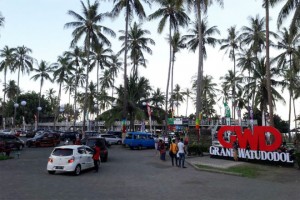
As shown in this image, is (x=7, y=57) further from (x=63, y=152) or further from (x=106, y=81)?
(x=63, y=152)

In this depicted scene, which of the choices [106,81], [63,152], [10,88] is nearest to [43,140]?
[63,152]

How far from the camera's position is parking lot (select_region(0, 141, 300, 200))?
1122 cm

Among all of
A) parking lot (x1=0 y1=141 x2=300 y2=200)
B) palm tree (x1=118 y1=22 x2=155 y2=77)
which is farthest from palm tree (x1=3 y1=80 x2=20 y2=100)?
parking lot (x1=0 y1=141 x2=300 y2=200)

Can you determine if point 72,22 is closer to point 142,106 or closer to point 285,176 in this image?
point 142,106

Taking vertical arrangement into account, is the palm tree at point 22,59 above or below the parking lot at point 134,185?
above

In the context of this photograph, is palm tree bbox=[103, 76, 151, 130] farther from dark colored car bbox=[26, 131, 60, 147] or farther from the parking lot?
the parking lot

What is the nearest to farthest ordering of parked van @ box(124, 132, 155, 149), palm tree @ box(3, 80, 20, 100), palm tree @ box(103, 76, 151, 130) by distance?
parked van @ box(124, 132, 155, 149)
palm tree @ box(103, 76, 151, 130)
palm tree @ box(3, 80, 20, 100)


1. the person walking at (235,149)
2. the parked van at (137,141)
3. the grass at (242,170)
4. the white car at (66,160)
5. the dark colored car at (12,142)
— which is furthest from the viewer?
the parked van at (137,141)

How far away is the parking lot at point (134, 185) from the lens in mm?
11219

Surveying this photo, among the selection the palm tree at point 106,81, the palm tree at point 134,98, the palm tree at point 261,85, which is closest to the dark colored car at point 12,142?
the palm tree at point 134,98

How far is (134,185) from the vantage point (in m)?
13.3

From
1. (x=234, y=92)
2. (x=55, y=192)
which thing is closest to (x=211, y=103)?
(x=234, y=92)

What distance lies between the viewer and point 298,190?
1306cm

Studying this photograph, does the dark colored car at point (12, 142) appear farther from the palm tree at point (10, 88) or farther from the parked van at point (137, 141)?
the palm tree at point (10, 88)
